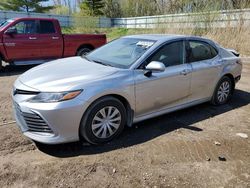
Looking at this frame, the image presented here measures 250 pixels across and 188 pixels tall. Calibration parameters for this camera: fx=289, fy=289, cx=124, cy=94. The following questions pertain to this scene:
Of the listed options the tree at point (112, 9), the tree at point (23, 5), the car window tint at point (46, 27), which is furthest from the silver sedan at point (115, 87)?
the tree at point (23, 5)

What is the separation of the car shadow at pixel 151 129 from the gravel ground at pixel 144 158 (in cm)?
1

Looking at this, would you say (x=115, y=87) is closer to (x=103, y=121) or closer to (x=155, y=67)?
(x=103, y=121)

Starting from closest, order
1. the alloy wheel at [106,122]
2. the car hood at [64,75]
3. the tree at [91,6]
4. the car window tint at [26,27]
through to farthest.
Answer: the car hood at [64,75], the alloy wheel at [106,122], the car window tint at [26,27], the tree at [91,6]

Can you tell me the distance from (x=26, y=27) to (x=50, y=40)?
886 mm

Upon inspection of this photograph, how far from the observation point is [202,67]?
17.8 ft

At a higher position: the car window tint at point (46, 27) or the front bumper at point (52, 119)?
the car window tint at point (46, 27)

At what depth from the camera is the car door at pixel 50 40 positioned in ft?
32.7

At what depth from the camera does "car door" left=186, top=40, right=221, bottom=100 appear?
17.5 ft

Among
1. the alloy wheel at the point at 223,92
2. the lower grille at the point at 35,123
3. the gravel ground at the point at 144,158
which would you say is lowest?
the gravel ground at the point at 144,158

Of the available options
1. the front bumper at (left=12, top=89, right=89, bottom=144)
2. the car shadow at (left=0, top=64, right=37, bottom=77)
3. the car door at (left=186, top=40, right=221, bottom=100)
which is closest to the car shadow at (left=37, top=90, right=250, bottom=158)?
the front bumper at (left=12, top=89, right=89, bottom=144)

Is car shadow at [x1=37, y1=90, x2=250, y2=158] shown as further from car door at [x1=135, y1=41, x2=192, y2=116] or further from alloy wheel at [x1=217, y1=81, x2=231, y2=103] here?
car door at [x1=135, y1=41, x2=192, y2=116]

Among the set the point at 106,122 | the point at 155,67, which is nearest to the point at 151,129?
the point at 106,122

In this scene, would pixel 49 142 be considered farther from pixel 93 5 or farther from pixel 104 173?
pixel 93 5

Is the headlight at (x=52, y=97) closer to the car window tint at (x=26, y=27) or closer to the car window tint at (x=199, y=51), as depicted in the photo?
the car window tint at (x=199, y=51)
